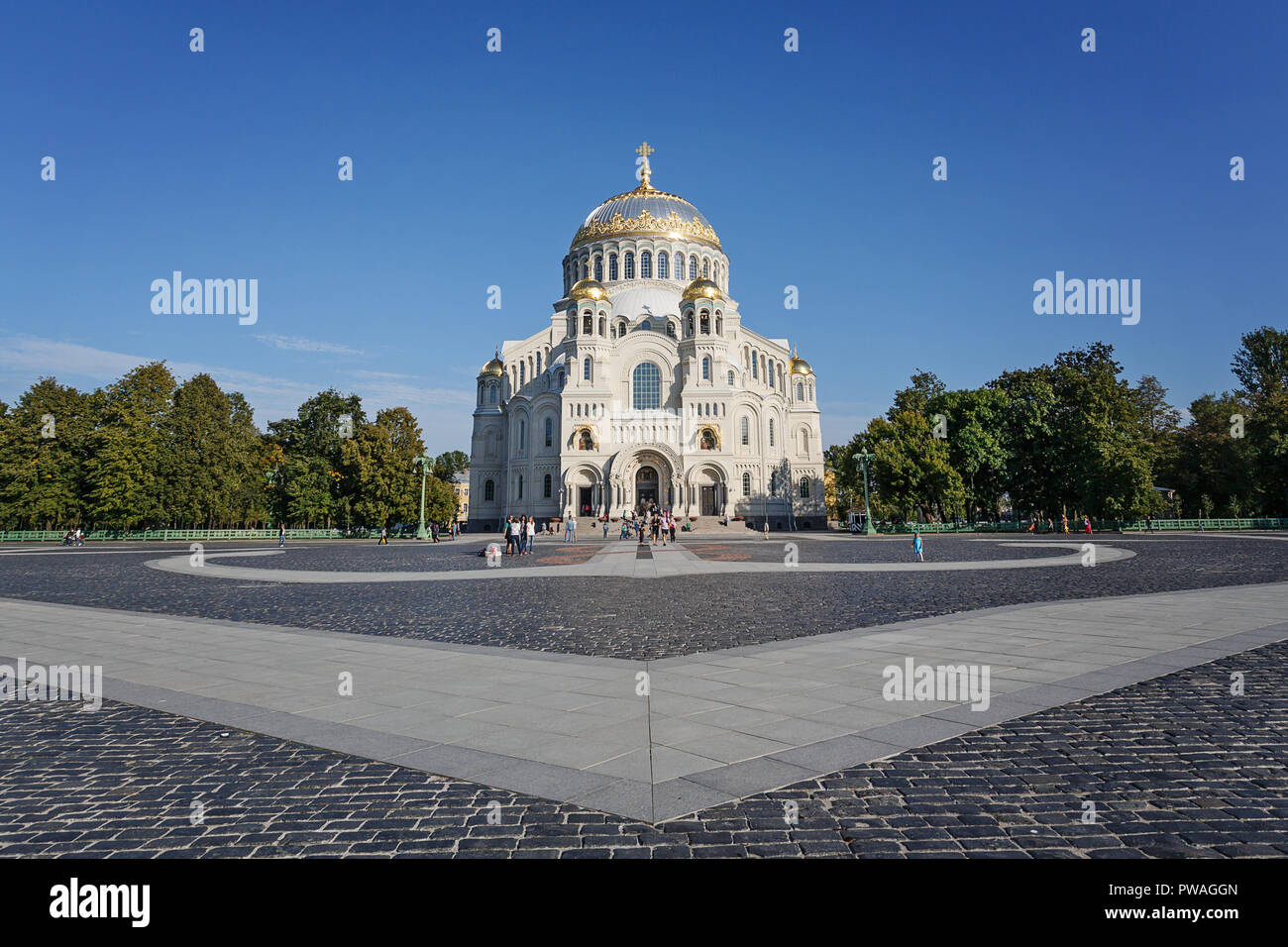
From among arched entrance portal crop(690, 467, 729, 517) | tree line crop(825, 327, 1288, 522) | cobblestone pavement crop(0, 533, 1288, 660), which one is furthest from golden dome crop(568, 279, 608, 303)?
cobblestone pavement crop(0, 533, 1288, 660)

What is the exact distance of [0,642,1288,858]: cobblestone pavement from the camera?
3.35 m

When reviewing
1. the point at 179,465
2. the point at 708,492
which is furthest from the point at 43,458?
the point at 708,492

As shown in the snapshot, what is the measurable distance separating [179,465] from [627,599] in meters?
54.1

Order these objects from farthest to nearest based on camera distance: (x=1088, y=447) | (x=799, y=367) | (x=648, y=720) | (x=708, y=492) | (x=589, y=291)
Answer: (x=799, y=367) → (x=589, y=291) → (x=708, y=492) → (x=1088, y=447) → (x=648, y=720)

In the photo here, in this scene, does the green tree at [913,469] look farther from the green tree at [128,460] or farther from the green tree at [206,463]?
the green tree at [128,460]

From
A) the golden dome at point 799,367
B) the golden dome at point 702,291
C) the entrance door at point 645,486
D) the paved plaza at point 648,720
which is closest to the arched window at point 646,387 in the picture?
the entrance door at point 645,486

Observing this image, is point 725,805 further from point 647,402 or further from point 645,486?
point 647,402

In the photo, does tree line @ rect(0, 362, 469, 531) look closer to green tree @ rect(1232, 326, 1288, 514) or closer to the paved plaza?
the paved plaza

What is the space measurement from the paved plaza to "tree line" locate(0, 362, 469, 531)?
45.1 metres

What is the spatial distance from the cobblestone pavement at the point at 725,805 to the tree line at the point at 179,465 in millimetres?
51872

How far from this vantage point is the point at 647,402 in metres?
63.4

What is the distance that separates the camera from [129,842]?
343cm
